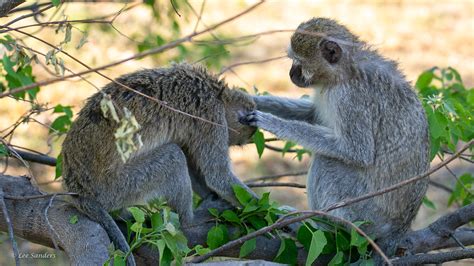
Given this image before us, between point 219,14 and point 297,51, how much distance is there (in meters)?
8.19

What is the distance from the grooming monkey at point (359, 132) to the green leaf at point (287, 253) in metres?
0.52

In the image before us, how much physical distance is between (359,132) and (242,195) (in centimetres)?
91

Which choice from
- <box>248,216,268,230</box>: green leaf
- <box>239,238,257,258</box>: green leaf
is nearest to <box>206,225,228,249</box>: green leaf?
<box>239,238,257,258</box>: green leaf

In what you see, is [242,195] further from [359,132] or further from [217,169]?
[359,132]

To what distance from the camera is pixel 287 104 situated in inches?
240

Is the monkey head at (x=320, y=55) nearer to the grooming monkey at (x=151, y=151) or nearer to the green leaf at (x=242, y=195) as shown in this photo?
the grooming monkey at (x=151, y=151)

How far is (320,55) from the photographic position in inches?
212

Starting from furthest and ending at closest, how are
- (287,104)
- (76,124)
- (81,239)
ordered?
(287,104), (76,124), (81,239)

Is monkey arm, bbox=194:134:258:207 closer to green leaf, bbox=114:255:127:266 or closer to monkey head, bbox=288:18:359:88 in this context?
monkey head, bbox=288:18:359:88

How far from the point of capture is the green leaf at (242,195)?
16.3 feet

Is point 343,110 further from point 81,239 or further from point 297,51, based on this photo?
point 81,239

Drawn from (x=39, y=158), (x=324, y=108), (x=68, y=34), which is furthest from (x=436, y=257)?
(x=39, y=158)

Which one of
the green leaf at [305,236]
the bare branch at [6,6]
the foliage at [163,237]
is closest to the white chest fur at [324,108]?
the green leaf at [305,236]

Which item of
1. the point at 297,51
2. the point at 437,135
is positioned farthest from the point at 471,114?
the point at 297,51
